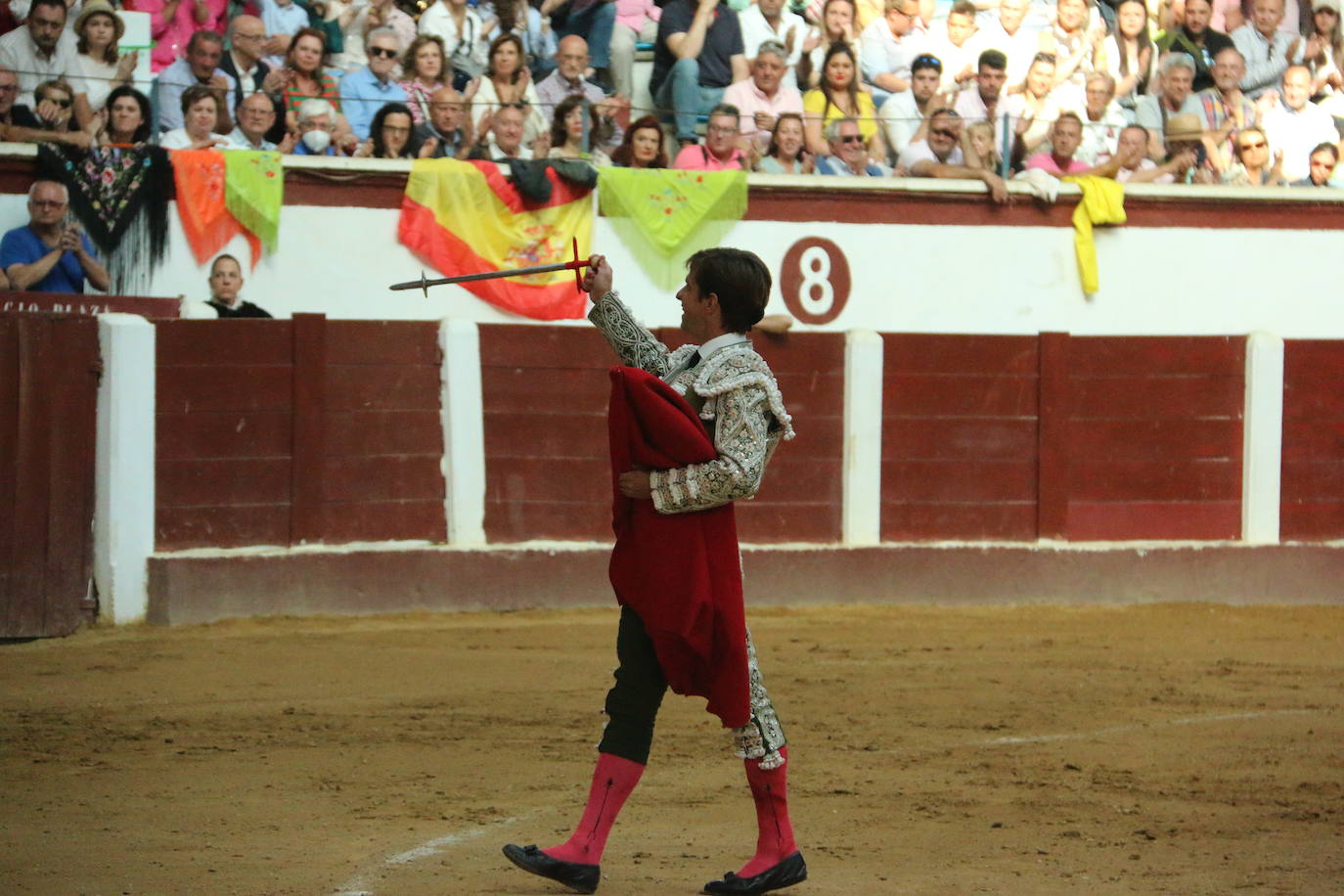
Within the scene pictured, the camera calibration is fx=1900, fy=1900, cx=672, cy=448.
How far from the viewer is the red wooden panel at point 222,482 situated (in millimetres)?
8344

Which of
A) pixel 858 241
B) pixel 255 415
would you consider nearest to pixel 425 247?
pixel 255 415

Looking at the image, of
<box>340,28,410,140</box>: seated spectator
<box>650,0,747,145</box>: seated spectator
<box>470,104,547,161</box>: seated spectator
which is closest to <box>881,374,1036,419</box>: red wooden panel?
<box>650,0,747,145</box>: seated spectator

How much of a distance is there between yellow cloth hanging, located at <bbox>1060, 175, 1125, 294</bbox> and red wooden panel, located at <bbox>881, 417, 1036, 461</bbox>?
1.45 meters

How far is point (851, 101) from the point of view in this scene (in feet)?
35.5

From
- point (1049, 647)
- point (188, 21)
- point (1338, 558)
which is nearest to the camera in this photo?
point (1049, 647)

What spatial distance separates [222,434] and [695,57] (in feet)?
11.9

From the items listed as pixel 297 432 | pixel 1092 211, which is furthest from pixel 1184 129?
pixel 297 432

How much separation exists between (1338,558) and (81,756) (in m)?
7.12

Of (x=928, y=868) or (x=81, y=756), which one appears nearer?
(x=928, y=868)

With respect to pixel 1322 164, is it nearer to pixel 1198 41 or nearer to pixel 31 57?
pixel 1198 41

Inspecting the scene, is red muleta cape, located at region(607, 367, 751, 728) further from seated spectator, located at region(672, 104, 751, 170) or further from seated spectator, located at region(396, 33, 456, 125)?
seated spectator, located at region(672, 104, 751, 170)

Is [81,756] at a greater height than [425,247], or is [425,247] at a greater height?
[425,247]

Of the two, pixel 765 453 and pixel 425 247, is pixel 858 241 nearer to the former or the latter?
pixel 425 247

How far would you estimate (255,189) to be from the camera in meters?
9.26
